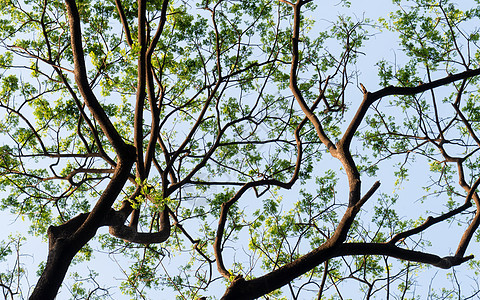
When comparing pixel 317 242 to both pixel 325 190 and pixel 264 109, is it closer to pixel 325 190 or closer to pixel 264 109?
pixel 325 190

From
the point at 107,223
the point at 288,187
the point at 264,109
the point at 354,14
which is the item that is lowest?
the point at 107,223

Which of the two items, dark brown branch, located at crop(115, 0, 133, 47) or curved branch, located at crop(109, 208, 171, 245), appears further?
dark brown branch, located at crop(115, 0, 133, 47)

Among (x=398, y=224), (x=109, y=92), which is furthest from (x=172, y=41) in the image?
(x=398, y=224)

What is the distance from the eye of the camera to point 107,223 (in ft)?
19.0

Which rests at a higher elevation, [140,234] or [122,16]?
[122,16]

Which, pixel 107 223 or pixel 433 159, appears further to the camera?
pixel 433 159

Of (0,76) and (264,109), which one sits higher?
(264,109)

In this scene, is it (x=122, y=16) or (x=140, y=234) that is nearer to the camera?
(x=122, y=16)

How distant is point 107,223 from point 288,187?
3.05 meters

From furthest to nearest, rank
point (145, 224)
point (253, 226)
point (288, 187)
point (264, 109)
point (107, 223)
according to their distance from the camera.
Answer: point (145, 224) < point (264, 109) < point (253, 226) < point (288, 187) < point (107, 223)

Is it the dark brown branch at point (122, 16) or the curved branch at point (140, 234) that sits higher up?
the dark brown branch at point (122, 16)

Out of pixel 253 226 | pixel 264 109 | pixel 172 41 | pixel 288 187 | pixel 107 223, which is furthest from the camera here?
pixel 264 109

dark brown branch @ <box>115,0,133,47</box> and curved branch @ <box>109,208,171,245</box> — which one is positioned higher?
dark brown branch @ <box>115,0,133,47</box>

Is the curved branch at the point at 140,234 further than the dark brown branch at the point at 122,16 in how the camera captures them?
No
